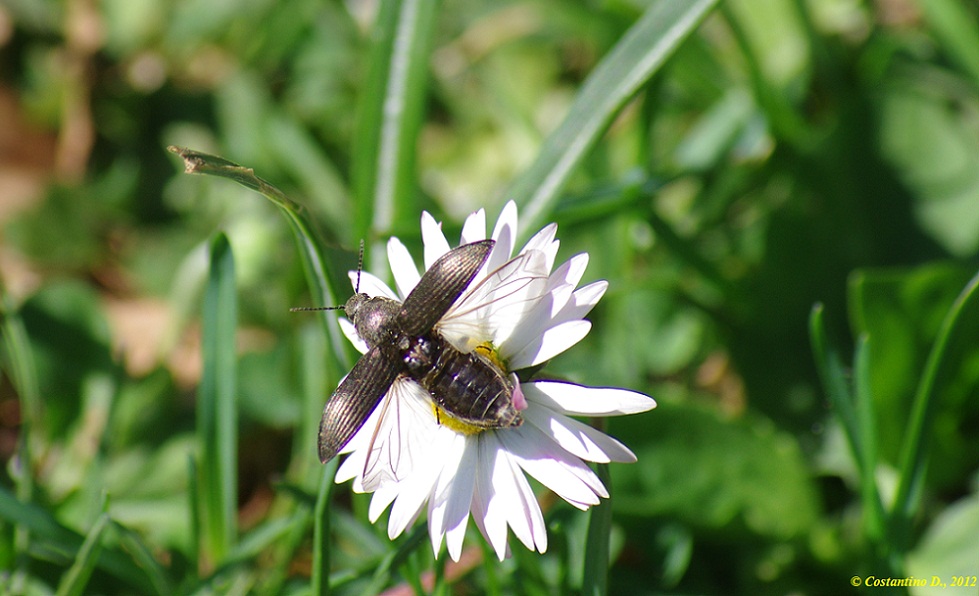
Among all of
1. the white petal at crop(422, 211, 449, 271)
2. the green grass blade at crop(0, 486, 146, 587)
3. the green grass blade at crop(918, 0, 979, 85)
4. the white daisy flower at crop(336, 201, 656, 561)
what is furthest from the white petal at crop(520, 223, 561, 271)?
the green grass blade at crop(918, 0, 979, 85)

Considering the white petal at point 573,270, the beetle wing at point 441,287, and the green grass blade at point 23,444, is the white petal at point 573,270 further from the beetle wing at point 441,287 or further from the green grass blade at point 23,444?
the green grass blade at point 23,444

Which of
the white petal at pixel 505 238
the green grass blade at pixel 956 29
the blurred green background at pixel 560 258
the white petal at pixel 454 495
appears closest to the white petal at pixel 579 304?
the white petal at pixel 505 238

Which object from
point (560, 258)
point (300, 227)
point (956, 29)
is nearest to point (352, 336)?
point (300, 227)

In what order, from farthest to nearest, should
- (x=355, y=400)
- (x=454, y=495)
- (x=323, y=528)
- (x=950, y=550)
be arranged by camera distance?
1. (x=950, y=550)
2. (x=323, y=528)
3. (x=454, y=495)
4. (x=355, y=400)

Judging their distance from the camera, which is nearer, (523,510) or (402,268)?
(523,510)

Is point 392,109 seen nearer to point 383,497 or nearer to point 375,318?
point 375,318

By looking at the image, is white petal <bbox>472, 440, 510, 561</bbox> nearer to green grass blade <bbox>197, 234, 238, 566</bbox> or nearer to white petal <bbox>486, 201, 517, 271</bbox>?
white petal <bbox>486, 201, 517, 271</bbox>

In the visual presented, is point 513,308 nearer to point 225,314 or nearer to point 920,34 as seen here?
point 225,314
